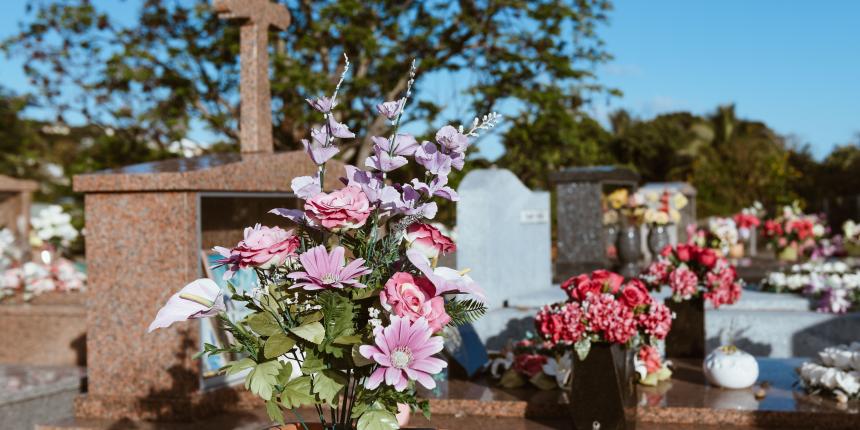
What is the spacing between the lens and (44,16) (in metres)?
14.1

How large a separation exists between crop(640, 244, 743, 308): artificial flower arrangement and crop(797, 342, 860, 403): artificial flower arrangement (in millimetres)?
761

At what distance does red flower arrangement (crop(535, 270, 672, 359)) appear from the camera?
3.80 meters

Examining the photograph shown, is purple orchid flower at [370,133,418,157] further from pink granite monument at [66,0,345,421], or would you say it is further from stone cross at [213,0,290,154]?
stone cross at [213,0,290,154]

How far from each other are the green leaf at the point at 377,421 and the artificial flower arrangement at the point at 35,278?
19.2 feet

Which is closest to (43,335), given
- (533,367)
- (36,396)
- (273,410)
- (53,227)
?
(36,396)

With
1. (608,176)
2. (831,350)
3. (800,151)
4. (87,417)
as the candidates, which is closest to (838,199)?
(800,151)

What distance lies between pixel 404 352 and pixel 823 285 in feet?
20.8

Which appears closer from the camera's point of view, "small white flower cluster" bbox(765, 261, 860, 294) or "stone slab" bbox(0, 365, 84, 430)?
"stone slab" bbox(0, 365, 84, 430)

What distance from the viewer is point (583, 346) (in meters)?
3.92

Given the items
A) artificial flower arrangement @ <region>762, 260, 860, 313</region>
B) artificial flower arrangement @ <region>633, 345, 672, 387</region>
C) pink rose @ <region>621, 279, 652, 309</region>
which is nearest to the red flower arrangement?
pink rose @ <region>621, 279, 652, 309</region>

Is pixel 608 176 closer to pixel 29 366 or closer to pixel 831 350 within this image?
pixel 831 350

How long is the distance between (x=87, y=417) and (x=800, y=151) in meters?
35.1

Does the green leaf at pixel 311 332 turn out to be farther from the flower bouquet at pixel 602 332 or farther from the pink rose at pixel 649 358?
the pink rose at pixel 649 358

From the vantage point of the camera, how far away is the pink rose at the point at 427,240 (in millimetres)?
2027
